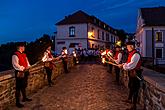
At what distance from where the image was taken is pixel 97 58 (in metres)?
38.5

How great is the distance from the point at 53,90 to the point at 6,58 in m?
39.5

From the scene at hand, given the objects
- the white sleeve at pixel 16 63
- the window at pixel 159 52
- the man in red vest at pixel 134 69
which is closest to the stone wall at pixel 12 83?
the white sleeve at pixel 16 63

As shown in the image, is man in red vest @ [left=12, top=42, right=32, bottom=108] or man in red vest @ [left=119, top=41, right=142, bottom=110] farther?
man in red vest @ [left=12, top=42, right=32, bottom=108]

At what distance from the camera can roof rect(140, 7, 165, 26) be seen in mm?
47719

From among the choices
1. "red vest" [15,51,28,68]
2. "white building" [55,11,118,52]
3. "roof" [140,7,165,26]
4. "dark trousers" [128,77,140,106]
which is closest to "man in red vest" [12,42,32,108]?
"red vest" [15,51,28,68]

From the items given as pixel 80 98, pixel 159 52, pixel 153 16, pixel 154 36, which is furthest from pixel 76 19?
pixel 80 98

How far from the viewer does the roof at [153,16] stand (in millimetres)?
47719

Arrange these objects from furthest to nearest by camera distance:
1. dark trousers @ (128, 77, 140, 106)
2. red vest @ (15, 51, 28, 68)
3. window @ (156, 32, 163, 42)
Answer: window @ (156, 32, 163, 42), red vest @ (15, 51, 28, 68), dark trousers @ (128, 77, 140, 106)

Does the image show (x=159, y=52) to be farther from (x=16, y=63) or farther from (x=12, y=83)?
(x=16, y=63)

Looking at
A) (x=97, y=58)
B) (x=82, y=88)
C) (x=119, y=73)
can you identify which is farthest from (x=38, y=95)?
Answer: (x=97, y=58)

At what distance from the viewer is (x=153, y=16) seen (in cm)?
4991

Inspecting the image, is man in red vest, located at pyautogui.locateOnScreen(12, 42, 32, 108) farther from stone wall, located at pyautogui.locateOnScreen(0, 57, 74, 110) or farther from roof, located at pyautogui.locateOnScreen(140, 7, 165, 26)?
roof, located at pyautogui.locateOnScreen(140, 7, 165, 26)

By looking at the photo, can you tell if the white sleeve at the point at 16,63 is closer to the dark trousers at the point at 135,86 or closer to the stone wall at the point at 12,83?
the stone wall at the point at 12,83

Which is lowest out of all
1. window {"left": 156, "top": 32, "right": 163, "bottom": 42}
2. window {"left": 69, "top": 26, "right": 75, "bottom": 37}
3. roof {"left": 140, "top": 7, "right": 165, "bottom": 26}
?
window {"left": 156, "top": 32, "right": 163, "bottom": 42}
